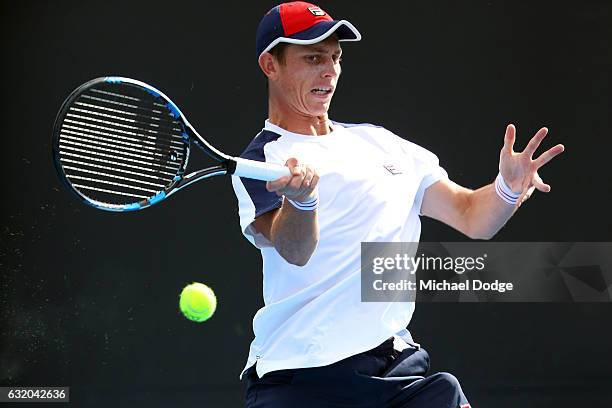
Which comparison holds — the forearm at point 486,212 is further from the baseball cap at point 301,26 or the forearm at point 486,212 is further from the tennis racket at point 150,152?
the tennis racket at point 150,152

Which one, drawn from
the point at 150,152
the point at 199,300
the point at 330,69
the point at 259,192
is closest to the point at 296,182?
the point at 259,192

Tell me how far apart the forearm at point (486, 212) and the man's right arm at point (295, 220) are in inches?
21.6

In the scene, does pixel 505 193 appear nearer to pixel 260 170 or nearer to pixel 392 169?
pixel 392 169

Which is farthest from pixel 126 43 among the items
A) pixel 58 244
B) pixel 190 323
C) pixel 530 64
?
pixel 530 64

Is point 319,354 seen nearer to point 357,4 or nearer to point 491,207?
point 491,207

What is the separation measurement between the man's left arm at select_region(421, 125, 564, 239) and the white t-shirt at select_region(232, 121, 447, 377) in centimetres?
12

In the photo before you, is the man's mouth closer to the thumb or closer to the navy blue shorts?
the thumb

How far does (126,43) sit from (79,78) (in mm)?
262

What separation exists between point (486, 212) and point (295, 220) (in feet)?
2.00

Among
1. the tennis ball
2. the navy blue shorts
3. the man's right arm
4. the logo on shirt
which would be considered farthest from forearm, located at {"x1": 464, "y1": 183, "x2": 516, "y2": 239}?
the tennis ball

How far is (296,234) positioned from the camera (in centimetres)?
263

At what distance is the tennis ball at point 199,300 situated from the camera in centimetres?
490

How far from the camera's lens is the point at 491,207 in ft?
9.57

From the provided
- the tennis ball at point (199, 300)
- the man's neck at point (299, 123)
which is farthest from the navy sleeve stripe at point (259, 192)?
the tennis ball at point (199, 300)
